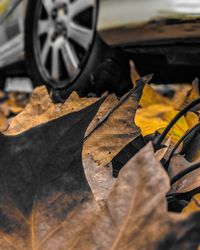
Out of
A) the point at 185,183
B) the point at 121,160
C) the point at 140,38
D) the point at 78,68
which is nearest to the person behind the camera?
the point at 185,183

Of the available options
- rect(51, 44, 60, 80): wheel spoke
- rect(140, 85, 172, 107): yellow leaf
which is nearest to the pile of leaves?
rect(140, 85, 172, 107): yellow leaf

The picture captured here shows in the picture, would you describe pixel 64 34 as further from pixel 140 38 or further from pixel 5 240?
pixel 5 240

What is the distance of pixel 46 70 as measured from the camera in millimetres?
4059

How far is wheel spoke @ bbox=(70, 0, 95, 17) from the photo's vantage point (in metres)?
3.58

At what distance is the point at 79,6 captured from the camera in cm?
362

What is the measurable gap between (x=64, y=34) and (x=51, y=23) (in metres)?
0.20

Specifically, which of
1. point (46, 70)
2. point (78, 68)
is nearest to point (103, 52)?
point (78, 68)

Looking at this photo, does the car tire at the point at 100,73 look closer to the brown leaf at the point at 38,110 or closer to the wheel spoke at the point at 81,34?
the wheel spoke at the point at 81,34

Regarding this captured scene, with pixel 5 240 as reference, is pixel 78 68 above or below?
below

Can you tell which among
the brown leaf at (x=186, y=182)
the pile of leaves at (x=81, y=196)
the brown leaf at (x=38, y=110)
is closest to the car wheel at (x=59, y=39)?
the brown leaf at (x=38, y=110)

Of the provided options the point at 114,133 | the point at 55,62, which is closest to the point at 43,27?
the point at 55,62

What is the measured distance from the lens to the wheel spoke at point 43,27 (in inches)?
158

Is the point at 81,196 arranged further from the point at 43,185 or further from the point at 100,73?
the point at 100,73

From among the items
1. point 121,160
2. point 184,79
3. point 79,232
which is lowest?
point 184,79
